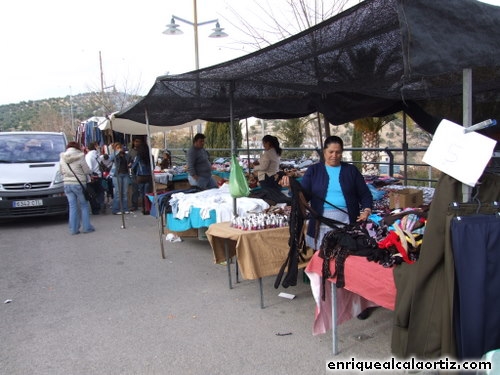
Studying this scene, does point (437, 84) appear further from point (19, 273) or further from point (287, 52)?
point (19, 273)

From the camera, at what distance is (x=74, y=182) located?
27.2ft

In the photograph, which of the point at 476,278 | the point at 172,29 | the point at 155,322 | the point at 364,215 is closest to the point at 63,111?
the point at 172,29

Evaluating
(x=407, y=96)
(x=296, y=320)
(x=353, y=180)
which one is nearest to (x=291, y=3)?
(x=407, y=96)

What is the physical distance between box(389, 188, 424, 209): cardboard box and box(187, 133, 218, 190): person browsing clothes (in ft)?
12.5

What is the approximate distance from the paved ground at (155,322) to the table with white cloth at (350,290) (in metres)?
0.24

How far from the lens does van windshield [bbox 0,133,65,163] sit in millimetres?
9672

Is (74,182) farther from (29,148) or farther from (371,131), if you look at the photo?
(371,131)

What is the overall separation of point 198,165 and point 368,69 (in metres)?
4.77

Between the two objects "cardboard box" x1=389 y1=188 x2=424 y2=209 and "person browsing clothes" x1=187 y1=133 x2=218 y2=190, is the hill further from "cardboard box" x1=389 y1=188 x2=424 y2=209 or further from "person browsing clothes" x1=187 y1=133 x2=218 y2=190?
"cardboard box" x1=389 y1=188 x2=424 y2=209

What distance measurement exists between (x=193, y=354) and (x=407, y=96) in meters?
4.25

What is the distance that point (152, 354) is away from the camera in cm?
347

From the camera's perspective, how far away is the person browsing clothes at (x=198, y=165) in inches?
321

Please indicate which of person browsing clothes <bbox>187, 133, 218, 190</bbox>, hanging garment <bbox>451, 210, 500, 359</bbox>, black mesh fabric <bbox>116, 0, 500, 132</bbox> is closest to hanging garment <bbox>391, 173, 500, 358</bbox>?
hanging garment <bbox>451, 210, 500, 359</bbox>

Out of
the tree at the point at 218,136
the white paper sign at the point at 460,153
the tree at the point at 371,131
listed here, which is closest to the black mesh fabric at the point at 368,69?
the white paper sign at the point at 460,153
